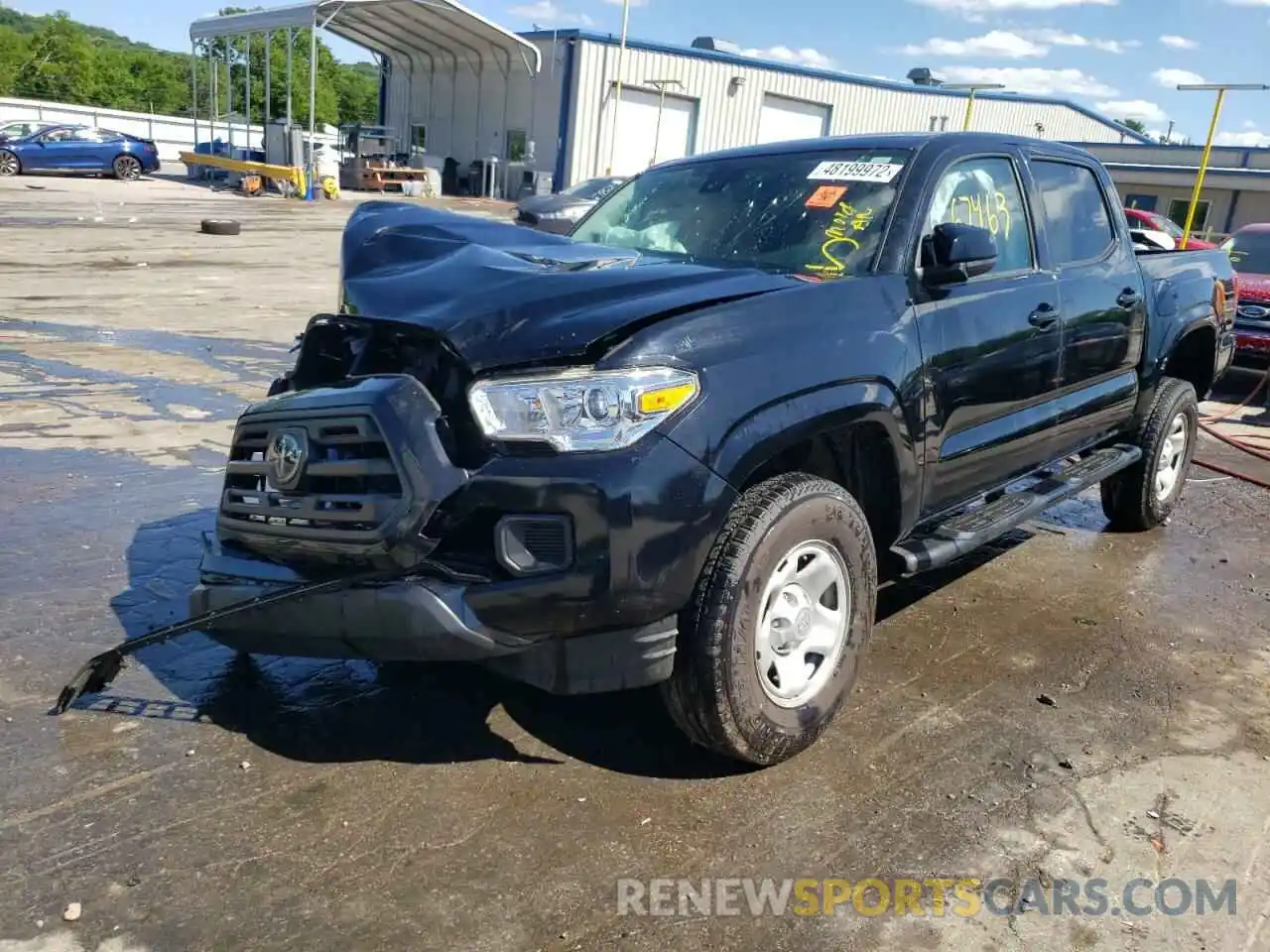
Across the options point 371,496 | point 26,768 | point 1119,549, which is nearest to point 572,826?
point 371,496

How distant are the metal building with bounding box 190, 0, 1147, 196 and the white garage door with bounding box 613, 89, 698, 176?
0.04m

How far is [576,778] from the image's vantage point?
310cm

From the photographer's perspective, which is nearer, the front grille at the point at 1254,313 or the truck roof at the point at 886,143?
the truck roof at the point at 886,143

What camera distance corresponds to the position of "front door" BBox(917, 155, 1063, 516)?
3.64 meters

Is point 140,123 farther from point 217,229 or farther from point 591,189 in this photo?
point 591,189

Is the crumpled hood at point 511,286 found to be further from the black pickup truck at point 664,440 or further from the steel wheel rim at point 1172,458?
the steel wheel rim at point 1172,458

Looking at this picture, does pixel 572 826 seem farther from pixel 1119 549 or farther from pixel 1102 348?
pixel 1119 549

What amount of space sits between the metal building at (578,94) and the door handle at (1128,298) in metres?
27.6

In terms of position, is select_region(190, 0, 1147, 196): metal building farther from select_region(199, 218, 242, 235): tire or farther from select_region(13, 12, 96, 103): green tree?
select_region(13, 12, 96, 103): green tree

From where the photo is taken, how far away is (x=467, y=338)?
2805 mm

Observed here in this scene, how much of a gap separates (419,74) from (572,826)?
42.1m

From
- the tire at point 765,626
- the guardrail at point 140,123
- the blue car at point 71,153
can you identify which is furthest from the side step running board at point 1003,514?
the guardrail at point 140,123

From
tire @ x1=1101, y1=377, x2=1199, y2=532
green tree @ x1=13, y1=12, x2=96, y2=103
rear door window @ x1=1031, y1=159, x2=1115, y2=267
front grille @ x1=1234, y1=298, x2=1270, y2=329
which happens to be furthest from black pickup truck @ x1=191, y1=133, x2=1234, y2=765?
green tree @ x1=13, y1=12, x2=96, y2=103

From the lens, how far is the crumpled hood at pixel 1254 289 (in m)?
10.8
